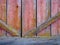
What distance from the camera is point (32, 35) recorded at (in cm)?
171

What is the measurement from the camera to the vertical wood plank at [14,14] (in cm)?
171

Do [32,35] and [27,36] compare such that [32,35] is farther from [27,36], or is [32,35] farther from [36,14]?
[36,14]

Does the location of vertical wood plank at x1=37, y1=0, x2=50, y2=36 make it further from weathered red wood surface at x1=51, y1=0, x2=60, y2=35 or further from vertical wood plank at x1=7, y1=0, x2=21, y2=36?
vertical wood plank at x1=7, y1=0, x2=21, y2=36

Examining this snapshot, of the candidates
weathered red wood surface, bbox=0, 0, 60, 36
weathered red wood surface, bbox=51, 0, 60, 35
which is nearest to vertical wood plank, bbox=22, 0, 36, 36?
weathered red wood surface, bbox=0, 0, 60, 36

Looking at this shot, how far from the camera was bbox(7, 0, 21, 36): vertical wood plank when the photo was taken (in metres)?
1.71

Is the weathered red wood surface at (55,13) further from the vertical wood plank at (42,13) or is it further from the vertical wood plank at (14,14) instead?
the vertical wood plank at (14,14)

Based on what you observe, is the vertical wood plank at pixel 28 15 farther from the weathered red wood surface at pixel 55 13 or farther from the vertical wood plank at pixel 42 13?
the weathered red wood surface at pixel 55 13

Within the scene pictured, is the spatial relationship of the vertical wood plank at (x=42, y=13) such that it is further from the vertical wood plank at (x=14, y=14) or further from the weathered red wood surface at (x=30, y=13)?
the vertical wood plank at (x=14, y=14)

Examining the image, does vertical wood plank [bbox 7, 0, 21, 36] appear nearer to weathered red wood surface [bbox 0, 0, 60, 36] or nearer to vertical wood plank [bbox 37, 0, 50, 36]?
weathered red wood surface [bbox 0, 0, 60, 36]

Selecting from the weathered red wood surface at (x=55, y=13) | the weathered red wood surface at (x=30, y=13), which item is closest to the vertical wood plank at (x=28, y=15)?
the weathered red wood surface at (x=30, y=13)

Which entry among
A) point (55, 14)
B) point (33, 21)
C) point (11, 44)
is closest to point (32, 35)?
point (33, 21)

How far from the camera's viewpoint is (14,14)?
171cm

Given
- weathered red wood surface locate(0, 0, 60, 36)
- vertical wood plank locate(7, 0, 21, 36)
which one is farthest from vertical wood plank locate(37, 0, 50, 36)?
vertical wood plank locate(7, 0, 21, 36)

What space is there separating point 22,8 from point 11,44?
46cm
